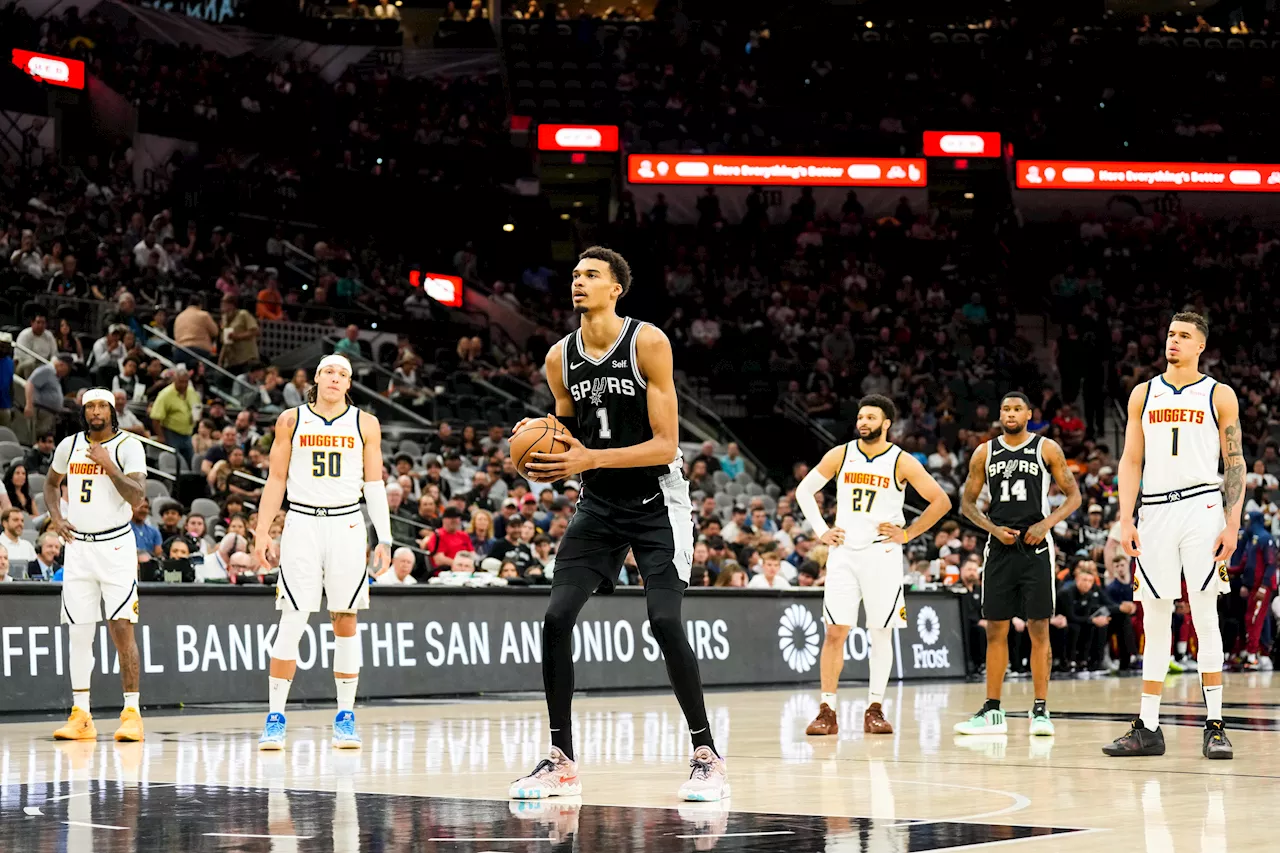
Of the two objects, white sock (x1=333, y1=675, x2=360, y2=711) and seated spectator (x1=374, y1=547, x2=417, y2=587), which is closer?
white sock (x1=333, y1=675, x2=360, y2=711)

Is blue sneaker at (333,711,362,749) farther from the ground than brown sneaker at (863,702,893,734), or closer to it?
farther from the ground

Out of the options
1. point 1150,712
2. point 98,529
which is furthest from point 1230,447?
point 98,529

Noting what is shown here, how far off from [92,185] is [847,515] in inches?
764

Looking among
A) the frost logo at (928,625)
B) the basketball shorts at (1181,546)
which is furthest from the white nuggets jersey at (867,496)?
the frost logo at (928,625)

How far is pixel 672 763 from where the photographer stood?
894 cm

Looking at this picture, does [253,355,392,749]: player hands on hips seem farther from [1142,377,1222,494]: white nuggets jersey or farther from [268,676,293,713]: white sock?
[1142,377,1222,494]: white nuggets jersey

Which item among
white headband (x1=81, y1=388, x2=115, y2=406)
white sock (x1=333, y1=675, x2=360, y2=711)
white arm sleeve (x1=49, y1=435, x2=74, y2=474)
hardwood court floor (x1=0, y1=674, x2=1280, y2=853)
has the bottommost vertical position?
hardwood court floor (x1=0, y1=674, x2=1280, y2=853)

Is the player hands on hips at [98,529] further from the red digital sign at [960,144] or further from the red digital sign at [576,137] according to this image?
the red digital sign at [960,144]

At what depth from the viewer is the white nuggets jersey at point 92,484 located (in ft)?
36.3

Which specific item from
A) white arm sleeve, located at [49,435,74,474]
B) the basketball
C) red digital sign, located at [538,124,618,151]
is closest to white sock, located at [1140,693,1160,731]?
the basketball

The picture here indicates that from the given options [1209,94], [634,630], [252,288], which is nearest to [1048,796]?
[634,630]

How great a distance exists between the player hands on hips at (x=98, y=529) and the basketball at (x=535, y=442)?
507cm

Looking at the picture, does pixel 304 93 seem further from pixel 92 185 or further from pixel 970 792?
pixel 970 792

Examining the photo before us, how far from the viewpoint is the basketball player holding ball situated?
23.2 ft
